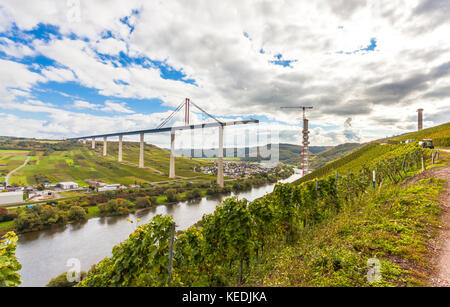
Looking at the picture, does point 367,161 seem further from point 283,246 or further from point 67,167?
point 67,167

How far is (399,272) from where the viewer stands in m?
2.24

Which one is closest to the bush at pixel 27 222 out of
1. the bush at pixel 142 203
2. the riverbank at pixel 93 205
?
the riverbank at pixel 93 205

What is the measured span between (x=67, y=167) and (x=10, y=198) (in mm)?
22238

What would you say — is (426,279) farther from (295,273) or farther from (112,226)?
(112,226)

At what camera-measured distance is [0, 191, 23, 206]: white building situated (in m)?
22.3

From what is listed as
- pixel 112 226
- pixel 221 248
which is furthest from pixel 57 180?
pixel 221 248

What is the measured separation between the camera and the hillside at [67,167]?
35.9 metres

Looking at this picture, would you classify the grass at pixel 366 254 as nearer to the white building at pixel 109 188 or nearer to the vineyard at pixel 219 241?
the vineyard at pixel 219 241

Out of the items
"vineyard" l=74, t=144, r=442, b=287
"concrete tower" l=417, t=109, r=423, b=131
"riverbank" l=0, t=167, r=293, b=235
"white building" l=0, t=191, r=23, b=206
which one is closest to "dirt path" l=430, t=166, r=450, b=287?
"vineyard" l=74, t=144, r=442, b=287

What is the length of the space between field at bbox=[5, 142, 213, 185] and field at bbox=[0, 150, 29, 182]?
637 mm

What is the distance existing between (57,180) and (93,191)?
321 inches

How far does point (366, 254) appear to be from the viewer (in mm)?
2816
